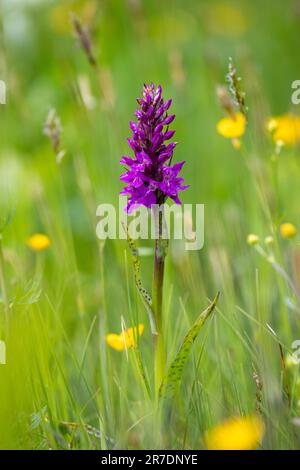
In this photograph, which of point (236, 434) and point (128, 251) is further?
point (128, 251)

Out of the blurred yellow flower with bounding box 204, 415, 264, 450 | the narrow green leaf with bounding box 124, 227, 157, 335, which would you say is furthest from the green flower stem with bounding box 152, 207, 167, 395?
the blurred yellow flower with bounding box 204, 415, 264, 450

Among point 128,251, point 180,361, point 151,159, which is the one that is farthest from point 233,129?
point 180,361

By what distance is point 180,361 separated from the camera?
3.40 feet

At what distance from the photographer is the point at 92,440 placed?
1.17m

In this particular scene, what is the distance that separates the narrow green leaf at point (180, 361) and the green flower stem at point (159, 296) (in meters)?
0.02

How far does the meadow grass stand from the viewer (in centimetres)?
112

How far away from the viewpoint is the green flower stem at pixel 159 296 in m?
1.07

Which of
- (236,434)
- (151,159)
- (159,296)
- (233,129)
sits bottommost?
(236,434)

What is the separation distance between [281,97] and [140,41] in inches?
35.8

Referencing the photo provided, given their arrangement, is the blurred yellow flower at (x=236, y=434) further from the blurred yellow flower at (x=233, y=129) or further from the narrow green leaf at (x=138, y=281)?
the blurred yellow flower at (x=233, y=129)

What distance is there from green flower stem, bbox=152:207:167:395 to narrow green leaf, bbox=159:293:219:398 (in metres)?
0.02

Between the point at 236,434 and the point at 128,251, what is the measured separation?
2.85 ft

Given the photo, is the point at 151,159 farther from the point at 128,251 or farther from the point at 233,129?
the point at 128,251
